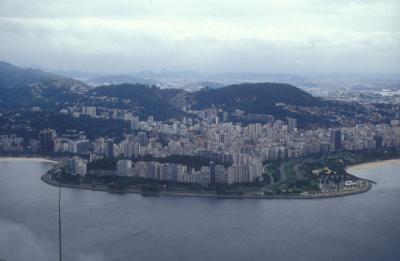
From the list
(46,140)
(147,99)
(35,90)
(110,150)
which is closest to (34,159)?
(46,140)

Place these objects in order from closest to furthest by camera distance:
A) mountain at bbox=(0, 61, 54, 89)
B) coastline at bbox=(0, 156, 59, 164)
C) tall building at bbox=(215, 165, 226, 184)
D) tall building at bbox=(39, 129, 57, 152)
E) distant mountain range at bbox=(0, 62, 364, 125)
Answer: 1. tall building at bbox=(215, 165, 226, 184)
2. coastline at bbox=(0, 156, 59, 164)
3. tall building at bbox=(39, 129, 57, 152)
4. distant mountain range at bbox=(0, 62, 364, 125)
5. mountain at bbox=(0, 61, 54, 89)

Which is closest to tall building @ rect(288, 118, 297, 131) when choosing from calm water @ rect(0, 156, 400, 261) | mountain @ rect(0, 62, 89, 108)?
calm water @ rect(0, 156, 400, 261)

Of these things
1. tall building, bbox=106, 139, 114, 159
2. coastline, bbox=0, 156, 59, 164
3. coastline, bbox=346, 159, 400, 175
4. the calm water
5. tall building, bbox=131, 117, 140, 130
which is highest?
tall building, bbox=131, 117, 140, 130

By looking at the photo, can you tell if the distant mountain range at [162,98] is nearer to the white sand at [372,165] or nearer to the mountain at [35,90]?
the mountain at [35,90]

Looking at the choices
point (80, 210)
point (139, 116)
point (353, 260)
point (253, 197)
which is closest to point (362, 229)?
point (353, 260)

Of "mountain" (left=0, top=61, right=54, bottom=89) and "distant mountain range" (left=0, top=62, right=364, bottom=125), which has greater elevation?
"mountain" (left=0, top=61, right=54, bottom=89)

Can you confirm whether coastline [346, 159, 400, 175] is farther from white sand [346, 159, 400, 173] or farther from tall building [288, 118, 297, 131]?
tall building [288, 118, 297, 131]

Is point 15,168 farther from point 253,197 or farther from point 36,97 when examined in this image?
point 36,97
